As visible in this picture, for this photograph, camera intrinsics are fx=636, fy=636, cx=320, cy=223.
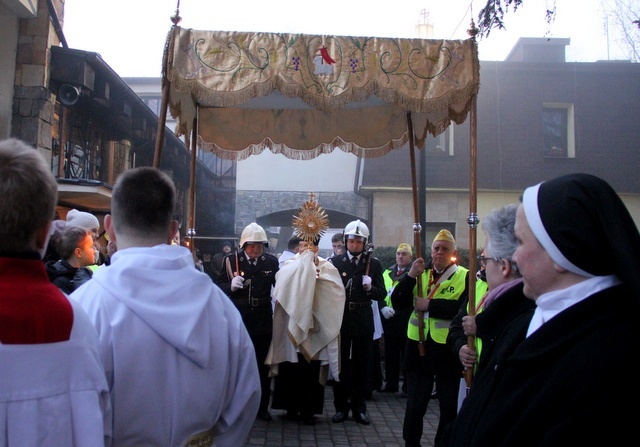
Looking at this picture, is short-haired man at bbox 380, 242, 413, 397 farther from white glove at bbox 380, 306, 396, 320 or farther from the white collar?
the white collar

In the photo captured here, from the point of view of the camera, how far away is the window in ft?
59.6

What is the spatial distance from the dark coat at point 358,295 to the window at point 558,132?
41.0 ft

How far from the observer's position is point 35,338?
1.65m

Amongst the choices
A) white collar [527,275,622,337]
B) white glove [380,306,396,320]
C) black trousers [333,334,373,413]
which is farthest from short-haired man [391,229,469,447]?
white collar [527,275,622,337]

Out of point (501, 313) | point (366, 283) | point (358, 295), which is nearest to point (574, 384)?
point (501, 313)

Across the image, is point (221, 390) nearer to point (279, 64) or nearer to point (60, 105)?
point (279, 64)

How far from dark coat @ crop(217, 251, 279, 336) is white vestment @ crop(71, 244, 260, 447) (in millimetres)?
4551

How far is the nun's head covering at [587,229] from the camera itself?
1.69 m

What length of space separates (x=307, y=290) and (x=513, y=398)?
5.09m

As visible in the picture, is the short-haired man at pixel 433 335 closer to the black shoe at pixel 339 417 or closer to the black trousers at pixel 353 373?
the black trousers at pixel 353 373

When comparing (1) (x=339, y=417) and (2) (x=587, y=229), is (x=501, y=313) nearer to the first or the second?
(2) (x=587, y=229)

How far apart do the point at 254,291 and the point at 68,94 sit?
4.64m

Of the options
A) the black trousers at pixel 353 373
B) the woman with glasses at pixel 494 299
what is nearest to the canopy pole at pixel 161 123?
the woman with glasses at pixel 494 299

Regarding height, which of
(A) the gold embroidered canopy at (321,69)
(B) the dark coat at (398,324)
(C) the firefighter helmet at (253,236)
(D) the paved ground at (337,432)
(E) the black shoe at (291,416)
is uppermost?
(A) the gold embroidered canopy at (321,69)
